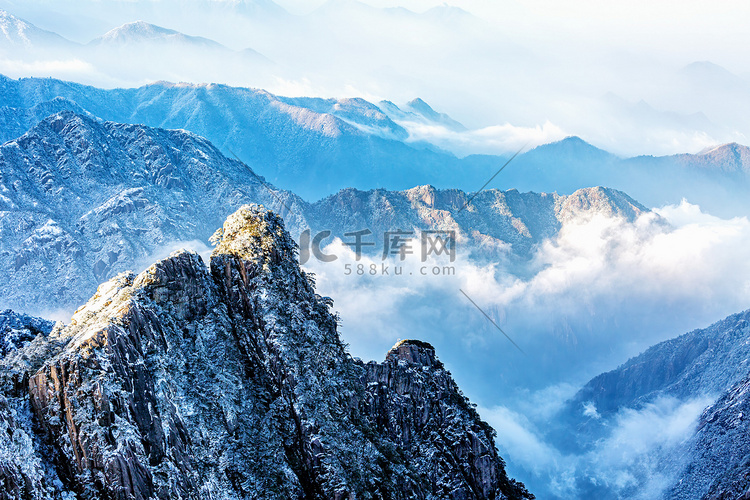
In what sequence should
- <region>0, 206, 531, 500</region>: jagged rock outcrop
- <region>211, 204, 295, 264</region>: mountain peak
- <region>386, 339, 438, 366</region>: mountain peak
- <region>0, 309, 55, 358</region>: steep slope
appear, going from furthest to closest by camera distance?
<region>386, 339, 438, 366</region>: mountain peak
<region>211, 204, 295, 264</region>: mountain peak
<region>0, 309, 55, 358</region>: steep slope
<region>0, 206, 531, 500</region>: jagged rock outcrop

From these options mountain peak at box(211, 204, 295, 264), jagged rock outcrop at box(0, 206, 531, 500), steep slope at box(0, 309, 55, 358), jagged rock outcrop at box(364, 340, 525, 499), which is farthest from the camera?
jagged rock outcrop at box(364, 340, 525, 499)

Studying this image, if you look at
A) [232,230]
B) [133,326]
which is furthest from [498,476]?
[133,326]

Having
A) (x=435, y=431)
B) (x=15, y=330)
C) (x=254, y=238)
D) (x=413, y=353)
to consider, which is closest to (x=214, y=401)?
(x=254, y=238)

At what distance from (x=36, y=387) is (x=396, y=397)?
43468mm

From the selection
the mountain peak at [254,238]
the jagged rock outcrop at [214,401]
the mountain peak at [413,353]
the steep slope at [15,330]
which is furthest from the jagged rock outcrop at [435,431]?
the steep slope at [15,330]

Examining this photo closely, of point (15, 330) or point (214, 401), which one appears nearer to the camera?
point (214, 401)

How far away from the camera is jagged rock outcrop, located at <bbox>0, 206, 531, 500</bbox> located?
1453 inches

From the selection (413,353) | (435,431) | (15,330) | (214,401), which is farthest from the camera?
(413,353)

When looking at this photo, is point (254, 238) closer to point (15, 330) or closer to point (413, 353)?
point (15, 330)

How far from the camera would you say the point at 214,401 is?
46906mm

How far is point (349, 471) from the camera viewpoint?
167 feet

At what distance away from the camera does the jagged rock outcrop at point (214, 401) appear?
121 feet

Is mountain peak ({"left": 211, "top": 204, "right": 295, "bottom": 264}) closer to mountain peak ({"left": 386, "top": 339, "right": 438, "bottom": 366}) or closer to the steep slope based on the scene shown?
the steep slope

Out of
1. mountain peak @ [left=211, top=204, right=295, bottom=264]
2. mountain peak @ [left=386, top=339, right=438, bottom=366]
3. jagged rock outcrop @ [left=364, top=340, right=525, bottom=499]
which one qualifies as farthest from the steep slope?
mountain peak @ [left=386, top=339, right=438, bottom=366]
